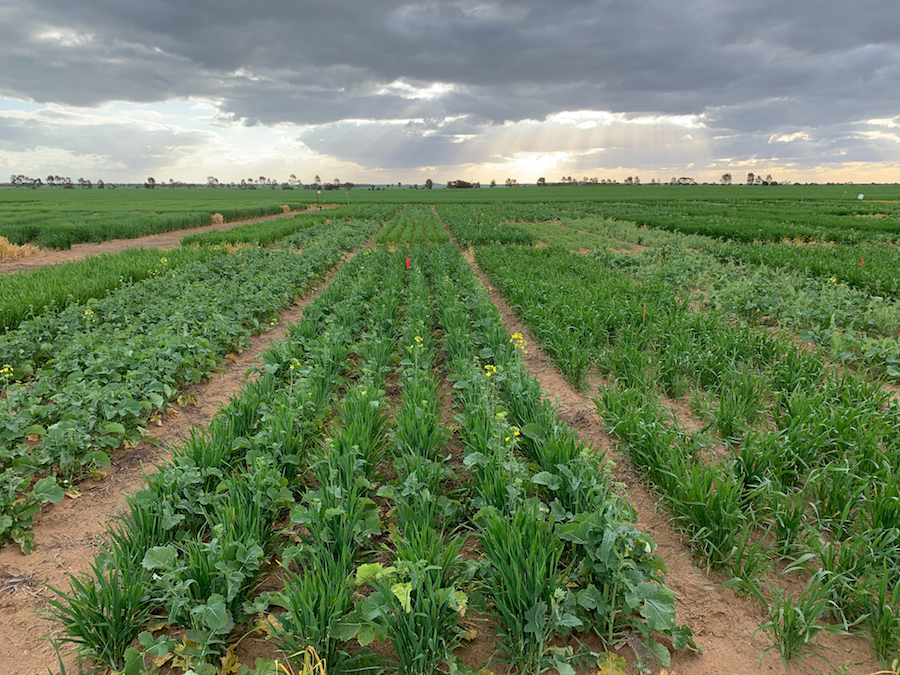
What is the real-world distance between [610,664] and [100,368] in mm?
5443

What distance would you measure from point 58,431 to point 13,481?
51cm

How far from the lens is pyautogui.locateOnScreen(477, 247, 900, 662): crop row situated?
8.10 ft

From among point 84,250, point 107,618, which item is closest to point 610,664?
point 107,618

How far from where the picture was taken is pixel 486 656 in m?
2.29

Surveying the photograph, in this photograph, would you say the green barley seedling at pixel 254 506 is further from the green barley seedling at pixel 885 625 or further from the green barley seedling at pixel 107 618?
the green barley seedling at pixel 885 625

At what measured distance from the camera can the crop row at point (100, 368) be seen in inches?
141

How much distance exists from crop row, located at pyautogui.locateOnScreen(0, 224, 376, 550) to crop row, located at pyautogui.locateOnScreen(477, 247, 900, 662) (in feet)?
14.3

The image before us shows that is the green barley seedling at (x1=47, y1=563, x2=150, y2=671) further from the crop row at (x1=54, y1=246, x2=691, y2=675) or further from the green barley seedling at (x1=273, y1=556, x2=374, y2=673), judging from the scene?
the green barley seedling at (x1=273, y1=556, x2=374, y2=673)

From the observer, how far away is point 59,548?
306 cm

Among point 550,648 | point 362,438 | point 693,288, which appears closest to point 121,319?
point 362,438

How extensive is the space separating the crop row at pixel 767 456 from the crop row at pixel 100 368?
14.3 feet

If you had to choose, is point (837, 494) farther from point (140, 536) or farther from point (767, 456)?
point (140, 536)

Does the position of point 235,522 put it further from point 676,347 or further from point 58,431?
point 676,347

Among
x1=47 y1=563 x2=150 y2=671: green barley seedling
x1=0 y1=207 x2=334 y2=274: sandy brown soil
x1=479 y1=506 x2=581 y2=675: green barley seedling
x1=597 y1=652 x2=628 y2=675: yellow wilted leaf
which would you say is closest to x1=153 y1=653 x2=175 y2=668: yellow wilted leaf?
x1=47 y1=563 x2=150 y2=671: green barley seedling
